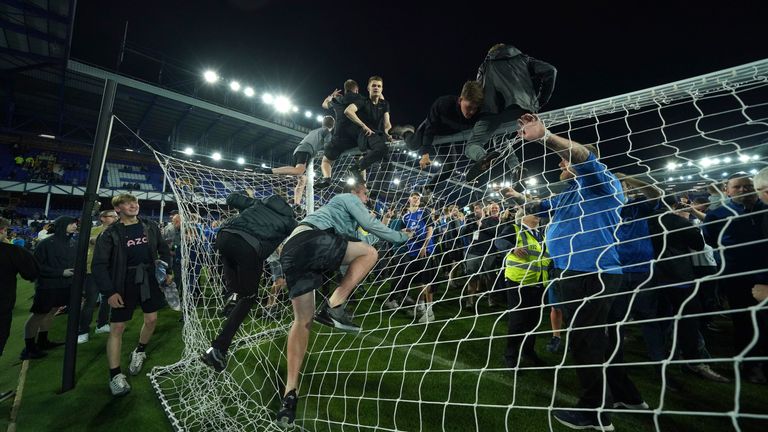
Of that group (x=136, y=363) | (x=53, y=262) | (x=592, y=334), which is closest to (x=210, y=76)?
(x=53, y=262)

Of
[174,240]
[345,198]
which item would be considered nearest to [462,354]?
[345,198]

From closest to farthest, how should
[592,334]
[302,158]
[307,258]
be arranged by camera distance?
[592,334], [307,258], [302,158]

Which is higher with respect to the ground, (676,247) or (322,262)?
(676,247)

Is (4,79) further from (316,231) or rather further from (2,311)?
(316,231)

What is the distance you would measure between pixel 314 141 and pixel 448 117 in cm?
193

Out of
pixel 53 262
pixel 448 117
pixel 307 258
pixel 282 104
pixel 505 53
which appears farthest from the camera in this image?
pixel 282 104

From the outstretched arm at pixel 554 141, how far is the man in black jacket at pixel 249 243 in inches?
90.4

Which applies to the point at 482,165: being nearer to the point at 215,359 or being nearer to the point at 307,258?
the point at 307,258

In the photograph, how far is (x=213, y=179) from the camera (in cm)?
404

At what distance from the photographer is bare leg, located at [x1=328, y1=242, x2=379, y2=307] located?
2.92m

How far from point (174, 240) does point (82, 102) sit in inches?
779

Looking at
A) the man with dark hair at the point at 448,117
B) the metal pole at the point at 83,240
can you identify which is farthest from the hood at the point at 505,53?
the metal pole at the point at 83,240

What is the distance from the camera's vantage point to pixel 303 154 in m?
4.29

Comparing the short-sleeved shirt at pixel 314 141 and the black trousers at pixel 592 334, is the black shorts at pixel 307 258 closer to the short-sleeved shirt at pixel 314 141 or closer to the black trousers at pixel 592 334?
the short-sleeved shirt at pixel 314 141
